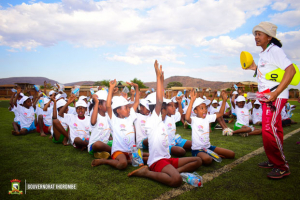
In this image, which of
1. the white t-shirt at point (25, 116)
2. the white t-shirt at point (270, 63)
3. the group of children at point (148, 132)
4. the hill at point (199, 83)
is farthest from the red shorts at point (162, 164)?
the hill at point (199, 83)

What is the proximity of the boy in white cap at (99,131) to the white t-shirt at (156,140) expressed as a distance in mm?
1214

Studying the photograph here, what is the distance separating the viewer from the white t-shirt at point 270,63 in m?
3.12

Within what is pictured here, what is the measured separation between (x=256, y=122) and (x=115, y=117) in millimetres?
7394

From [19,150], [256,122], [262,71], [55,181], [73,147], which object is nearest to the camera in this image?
[55,181]

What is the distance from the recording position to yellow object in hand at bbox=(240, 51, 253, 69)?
12.8 ft

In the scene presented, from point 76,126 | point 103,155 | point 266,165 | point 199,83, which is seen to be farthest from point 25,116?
point 199,83

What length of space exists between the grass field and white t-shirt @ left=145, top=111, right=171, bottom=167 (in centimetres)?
42

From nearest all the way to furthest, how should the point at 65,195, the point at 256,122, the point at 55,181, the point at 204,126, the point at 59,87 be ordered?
the point at 65,195, the point at 55,181, the point at 204,126, the point at 59,87, the point at 256,122

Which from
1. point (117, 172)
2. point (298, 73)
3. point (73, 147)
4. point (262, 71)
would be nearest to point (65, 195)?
point (117, 172)

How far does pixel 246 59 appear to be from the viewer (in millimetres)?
3895

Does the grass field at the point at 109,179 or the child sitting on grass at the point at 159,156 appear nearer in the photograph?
the grass field at the point at 109,179

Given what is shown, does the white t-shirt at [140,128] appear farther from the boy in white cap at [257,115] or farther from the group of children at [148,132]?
the boy in white cap at [257,115]

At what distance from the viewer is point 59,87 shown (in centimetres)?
801

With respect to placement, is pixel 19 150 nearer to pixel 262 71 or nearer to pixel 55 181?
pixel 55 181
